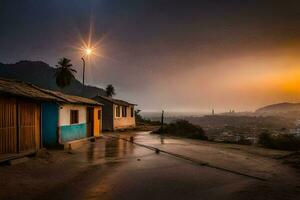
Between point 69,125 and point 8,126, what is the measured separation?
25.6 ft

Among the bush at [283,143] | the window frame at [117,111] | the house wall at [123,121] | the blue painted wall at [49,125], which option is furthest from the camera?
the window frame at [117,111]

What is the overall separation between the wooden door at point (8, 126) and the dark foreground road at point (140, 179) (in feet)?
3.89

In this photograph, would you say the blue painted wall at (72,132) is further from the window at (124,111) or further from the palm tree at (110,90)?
the palm tree at (110,90)

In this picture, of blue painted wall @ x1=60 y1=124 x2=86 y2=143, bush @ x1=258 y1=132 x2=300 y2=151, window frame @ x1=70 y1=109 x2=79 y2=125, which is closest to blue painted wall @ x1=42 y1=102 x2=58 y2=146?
blue painted wall @ x1=60 y1=124 x2=86 y2=143

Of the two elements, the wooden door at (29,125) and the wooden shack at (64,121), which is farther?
the wooden shack at (64,121)

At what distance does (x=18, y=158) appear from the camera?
13148mm

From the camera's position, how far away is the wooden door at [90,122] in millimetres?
25736

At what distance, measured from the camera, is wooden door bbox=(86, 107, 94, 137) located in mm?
25736

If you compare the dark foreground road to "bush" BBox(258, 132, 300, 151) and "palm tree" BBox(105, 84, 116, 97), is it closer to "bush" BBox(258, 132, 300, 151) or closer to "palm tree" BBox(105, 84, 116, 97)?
"bush" BBox(258, 132, 300, 151)

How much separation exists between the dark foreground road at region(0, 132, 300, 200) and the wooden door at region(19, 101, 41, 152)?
107 centimetres

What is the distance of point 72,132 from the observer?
21.5m

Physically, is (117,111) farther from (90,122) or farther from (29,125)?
(29,125)

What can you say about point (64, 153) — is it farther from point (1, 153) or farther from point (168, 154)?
point (168, 154)

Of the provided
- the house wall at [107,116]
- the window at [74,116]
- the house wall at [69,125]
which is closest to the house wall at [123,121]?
the house wall at [107,116]
